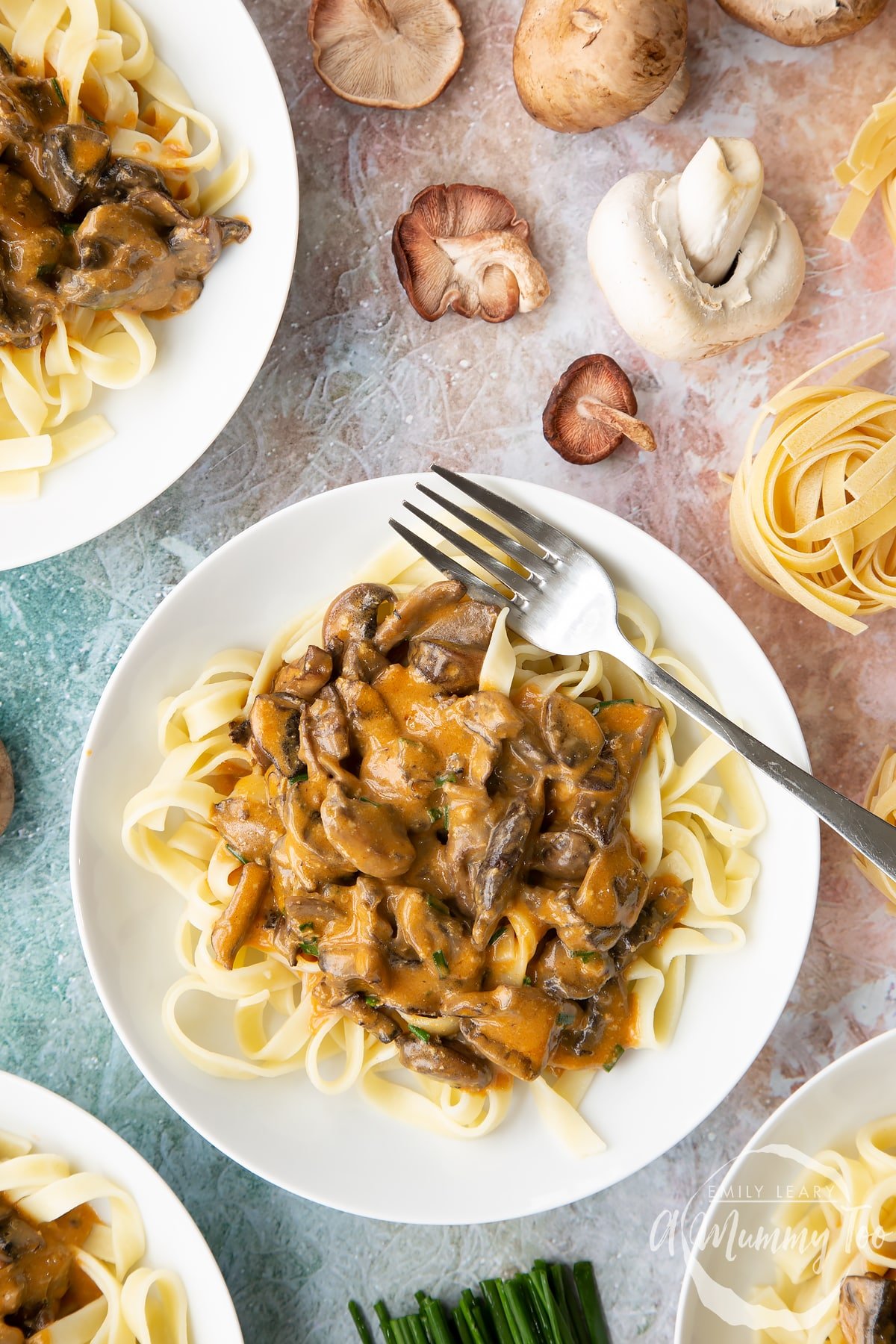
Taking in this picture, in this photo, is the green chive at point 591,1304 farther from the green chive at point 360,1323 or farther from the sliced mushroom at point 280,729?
the sliced mushroom at point 280,729

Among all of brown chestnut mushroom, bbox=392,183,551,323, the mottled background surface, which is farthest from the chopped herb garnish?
brown chestnut mushroom, bbox=392,183,551,323

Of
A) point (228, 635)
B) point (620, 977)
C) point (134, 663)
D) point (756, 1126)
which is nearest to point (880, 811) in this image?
point (620, 977)

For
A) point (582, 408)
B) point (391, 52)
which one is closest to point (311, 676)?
point (582, 408)

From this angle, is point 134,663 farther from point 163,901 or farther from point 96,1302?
point 96,1302

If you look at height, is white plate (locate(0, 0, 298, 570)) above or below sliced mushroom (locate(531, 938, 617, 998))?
above

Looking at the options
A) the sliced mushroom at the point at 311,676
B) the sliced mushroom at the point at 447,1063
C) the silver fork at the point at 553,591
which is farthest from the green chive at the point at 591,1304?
the sliced mushroom at the point at 311,676

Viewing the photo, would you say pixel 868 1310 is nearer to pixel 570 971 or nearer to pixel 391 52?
pixel 570 971

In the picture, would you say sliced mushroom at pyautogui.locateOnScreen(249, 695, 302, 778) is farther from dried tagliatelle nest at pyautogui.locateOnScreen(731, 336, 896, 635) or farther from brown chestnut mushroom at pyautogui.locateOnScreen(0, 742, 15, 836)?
dried tagliatelle nest at pyautogui.locateOnScreen(731, 336, 896, 635)
